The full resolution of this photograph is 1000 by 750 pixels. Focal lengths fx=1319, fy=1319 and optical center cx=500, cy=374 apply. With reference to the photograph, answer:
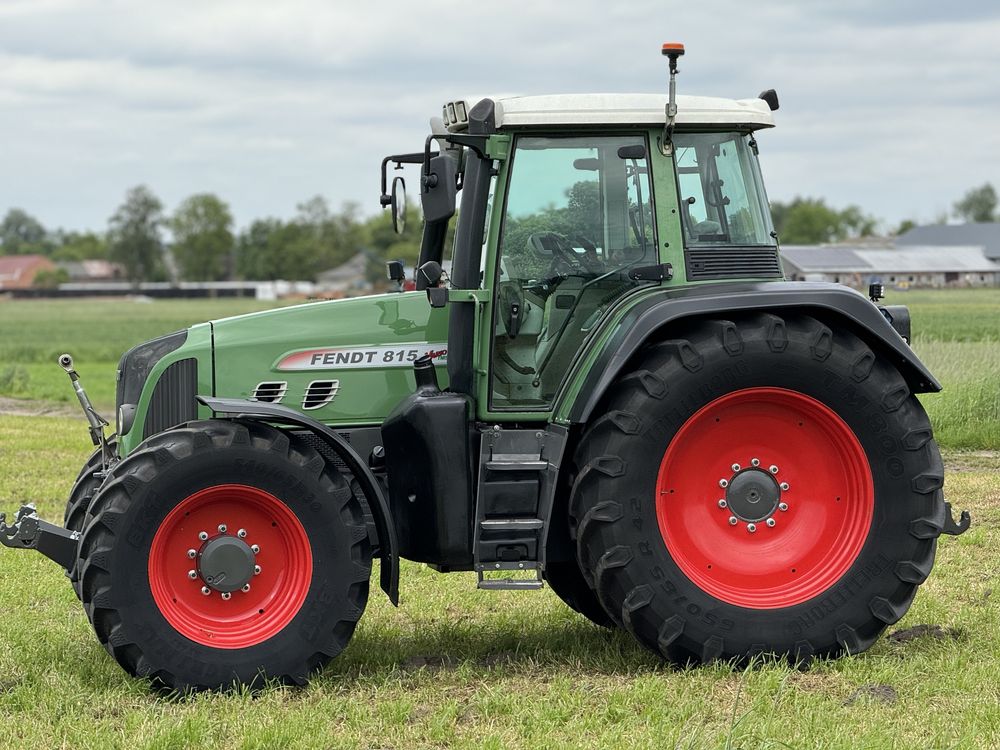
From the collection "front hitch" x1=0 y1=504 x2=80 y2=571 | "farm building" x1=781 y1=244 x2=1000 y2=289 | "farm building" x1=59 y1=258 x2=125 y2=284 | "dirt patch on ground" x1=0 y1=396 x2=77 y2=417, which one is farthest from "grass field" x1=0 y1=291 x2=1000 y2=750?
"farm building" x1=59 y1=258 x2=125 y2=284

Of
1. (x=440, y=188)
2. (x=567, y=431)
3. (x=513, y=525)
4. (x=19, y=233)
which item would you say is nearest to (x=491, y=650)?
(x=513, y=525)

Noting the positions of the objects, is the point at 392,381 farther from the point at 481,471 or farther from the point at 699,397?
the point at 699,397

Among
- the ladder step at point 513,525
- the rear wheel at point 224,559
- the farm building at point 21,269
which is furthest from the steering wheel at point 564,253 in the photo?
the farm building at point 21,269

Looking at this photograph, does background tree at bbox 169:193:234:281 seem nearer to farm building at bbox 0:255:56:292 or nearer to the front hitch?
farm building at bbox 0:255:56:292

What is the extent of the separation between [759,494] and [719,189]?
1438 millimetres

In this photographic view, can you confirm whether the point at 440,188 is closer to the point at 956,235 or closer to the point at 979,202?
the point at 956,235

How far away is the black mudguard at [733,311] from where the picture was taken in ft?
19.0

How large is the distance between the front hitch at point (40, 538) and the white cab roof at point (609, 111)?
2660 mm

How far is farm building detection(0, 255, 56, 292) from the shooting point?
15088 centimetres

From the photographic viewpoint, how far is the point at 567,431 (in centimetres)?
594

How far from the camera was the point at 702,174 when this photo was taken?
618 centimetres

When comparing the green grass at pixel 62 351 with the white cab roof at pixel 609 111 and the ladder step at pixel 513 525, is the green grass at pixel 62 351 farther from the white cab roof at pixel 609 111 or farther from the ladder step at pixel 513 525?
the white cab roof at pixel 609 111

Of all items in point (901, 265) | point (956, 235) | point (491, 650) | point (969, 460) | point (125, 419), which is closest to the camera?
point (125, 419)

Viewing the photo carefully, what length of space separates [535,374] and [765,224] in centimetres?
134
